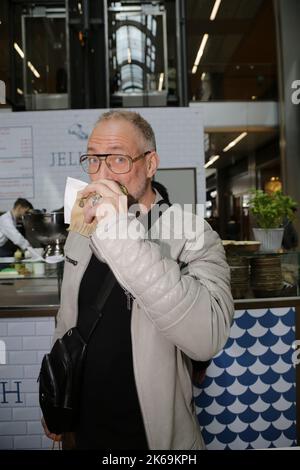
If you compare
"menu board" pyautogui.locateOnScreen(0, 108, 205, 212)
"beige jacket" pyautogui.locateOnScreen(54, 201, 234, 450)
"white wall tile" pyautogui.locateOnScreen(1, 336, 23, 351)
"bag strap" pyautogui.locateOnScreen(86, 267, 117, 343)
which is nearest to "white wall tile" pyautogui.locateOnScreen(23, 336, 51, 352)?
"white wall tile" pyautogui.locateOnScreen(1, 336, 23, 351)

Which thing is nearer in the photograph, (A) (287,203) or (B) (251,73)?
(A) (287,203)

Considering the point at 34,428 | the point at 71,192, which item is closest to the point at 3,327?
the point at 34,428

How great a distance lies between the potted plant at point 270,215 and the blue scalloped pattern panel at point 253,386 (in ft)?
1.05

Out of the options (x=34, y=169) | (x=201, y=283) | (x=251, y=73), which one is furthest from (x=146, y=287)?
(x=251, y=73)

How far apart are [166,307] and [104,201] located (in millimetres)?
181

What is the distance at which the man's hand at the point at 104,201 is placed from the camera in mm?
636

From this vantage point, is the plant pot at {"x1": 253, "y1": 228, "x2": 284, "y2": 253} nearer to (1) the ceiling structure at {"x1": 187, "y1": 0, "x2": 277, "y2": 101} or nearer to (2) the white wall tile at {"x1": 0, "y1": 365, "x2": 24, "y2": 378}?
(2) the white wall tile at {"x1": 0, "y1": 365, "x2": 24, "y2": 378}

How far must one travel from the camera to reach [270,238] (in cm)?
168

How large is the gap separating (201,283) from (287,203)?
1204 millimetres

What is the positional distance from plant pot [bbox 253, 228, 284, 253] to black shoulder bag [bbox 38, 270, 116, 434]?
1.00 metres

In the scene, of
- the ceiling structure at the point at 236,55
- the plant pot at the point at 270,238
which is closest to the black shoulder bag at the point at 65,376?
the plant pot at the point at 270,238

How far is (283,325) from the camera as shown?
1477 millimetres

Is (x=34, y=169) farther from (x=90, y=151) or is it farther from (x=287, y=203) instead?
(x=90, y=151)

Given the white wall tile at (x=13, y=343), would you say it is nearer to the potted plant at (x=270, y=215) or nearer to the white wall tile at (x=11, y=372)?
the white wall tile at (x=11, y=372)
